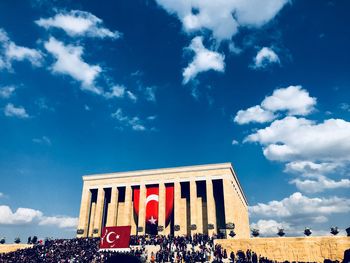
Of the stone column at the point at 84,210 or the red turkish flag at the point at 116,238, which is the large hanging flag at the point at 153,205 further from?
the red turkish flag at the point at 116,238

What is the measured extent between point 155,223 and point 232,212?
39.6 ft

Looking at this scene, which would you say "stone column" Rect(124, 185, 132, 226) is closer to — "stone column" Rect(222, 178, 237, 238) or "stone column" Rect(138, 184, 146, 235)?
"stone column" Rect(138, 184, 146, 235)

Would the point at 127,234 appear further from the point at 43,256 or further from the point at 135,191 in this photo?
the point at 135,191

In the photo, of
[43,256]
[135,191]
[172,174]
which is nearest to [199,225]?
[172,174]

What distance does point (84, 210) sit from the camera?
166ft

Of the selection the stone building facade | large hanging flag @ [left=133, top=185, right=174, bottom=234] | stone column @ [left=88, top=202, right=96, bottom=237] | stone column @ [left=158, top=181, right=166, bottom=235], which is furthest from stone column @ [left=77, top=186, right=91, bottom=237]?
stone column @ [left=158, top=181, right=166, bottom=235]

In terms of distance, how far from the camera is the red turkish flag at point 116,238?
30.0 m

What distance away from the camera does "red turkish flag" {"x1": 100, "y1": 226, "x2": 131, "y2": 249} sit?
30.0 metres

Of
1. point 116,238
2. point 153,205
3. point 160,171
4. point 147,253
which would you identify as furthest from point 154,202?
point 116,238

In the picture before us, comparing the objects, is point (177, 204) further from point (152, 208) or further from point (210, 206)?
point (210, 206)

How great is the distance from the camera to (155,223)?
4569 cm

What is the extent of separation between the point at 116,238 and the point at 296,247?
18.7 m

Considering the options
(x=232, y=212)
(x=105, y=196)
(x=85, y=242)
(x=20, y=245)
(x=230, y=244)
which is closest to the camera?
(x=230, y=244)

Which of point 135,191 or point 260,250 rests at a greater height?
point 135,191
